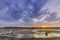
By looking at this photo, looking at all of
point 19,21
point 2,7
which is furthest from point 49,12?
point 2,7

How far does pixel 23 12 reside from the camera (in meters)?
4.97

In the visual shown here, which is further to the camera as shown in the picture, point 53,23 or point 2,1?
point 53,23

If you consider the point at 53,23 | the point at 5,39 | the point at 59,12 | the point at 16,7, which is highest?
the point at 16,7

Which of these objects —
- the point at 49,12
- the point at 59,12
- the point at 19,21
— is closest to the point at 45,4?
the point at 49,12

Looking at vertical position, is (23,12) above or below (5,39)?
above

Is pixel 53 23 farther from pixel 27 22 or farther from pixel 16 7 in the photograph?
pixel 16 7

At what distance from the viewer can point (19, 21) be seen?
16.7ft

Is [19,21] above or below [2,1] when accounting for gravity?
below

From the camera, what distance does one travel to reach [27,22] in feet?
16.6

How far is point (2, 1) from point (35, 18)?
Answer: 1632 millimetres

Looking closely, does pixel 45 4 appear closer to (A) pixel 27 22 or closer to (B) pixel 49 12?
(B) pixel 49 12

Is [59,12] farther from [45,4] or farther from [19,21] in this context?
[19,21]

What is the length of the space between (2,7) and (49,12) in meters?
2.07

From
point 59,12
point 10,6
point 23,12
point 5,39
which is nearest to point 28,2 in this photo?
point 23,12
